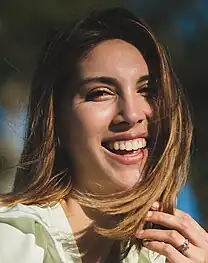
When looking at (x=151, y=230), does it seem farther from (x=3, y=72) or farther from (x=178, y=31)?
(x=178, y=31)

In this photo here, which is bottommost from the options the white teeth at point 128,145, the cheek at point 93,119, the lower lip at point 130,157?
the lower lip at point 130,157

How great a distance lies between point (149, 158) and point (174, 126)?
73 mm

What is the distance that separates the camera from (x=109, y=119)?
1217 mm

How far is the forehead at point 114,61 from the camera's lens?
1238 millimetres

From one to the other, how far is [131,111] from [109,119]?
0.04m

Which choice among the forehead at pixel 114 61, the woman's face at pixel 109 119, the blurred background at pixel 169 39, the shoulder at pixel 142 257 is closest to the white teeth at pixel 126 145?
the woman's face at pixel 109 119

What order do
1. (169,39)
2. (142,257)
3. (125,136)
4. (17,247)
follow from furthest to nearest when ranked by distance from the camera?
(169,39)
(142,257)
(125,136)
(17,247)

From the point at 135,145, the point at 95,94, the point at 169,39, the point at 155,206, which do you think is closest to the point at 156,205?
the point at 155,206

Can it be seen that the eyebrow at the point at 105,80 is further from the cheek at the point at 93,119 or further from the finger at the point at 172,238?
the finger at the point at 172,238

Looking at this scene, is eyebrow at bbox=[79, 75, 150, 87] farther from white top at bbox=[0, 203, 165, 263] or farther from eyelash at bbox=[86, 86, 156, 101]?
white top at bbox=[0, 203, 165, 263]

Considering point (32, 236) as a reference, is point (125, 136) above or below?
above

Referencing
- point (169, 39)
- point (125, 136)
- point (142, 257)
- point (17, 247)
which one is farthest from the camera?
point (169, 39)

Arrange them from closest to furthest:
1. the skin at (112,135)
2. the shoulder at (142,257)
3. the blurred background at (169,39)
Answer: the skin at (112,135) < the shoulder at (142,257) < the blurred background at (169,39)

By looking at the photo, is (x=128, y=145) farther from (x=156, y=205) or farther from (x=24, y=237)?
(x=24, y=237)
